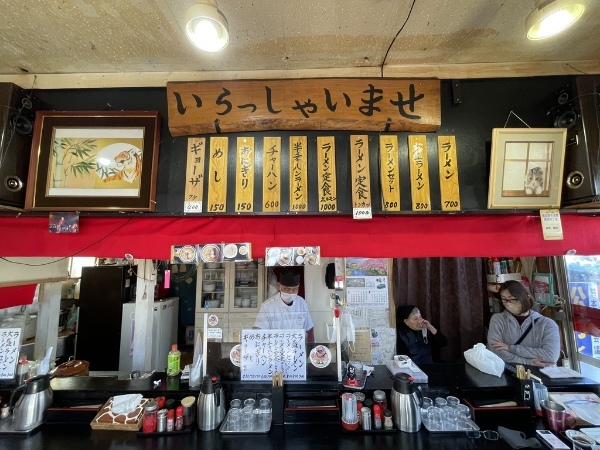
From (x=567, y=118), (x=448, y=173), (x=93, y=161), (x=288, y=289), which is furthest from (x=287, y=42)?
(x=288, y=289)

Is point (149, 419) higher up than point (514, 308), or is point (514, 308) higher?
point (514, 308)

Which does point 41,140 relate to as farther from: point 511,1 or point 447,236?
point 511,1

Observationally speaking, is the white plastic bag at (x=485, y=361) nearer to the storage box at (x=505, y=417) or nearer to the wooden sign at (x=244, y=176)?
the storage box at (x=505, y=417)

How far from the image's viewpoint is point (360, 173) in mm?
1828

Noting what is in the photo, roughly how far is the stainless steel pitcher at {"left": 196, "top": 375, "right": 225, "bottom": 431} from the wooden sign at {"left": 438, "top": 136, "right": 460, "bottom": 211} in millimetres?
1831

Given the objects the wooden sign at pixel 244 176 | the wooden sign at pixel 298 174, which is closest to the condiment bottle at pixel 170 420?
the wooden sign at pixel 244 176

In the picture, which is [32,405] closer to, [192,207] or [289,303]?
[192,207]

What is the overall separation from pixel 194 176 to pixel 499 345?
9.56 ft

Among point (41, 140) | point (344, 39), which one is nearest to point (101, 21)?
point (41, 140)

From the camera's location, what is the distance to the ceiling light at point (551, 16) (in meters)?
1.23

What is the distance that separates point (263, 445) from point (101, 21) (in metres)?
2.56

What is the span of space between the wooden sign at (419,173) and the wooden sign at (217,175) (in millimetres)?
1245

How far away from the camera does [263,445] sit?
1488 mm

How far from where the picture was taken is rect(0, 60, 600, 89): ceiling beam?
2.00 meters
